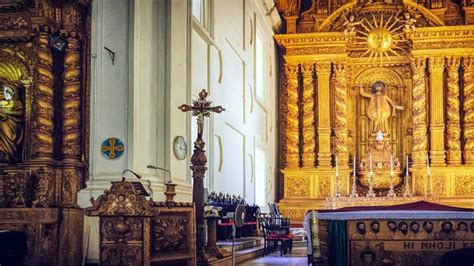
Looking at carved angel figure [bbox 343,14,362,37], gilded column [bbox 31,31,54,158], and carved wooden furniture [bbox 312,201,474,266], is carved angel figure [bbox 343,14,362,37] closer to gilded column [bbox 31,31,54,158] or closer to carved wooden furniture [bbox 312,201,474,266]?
gilded column [bbox 31,31,54,158]

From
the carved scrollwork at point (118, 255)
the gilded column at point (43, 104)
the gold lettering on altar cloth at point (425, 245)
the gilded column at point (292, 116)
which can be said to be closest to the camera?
the carved scrollwork at point (118, 255)

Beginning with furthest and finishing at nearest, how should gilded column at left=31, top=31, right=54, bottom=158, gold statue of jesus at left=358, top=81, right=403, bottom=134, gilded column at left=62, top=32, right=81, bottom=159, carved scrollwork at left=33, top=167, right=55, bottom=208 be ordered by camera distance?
gold statue of jesus at left=358, top=81, right=403, bottom=134, gilded column at left=62, top=32, right=81, bottom=159, gilded column at left=31, top=31, right=54, bottom=158, carved scrollwork at left=33, top=167, right=55, bottom=208

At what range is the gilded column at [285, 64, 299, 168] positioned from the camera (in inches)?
931

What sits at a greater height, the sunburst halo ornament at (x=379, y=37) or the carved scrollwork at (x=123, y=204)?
the sunburst halo ornament at (x=379, y=37)

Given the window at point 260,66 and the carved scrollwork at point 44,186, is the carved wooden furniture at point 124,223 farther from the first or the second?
the window at point 260,66

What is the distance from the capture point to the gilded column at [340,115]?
23172 mm

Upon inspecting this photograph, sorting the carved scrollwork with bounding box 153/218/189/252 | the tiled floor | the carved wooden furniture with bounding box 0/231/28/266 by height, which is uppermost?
the carved scrollwork with bounding box 153/218/189/252

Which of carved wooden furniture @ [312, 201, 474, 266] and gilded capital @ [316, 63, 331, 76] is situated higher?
gilded capital @ [316, 63, 331, 76]

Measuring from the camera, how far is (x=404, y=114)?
923 inches

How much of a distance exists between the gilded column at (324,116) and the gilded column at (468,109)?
13.1 feet

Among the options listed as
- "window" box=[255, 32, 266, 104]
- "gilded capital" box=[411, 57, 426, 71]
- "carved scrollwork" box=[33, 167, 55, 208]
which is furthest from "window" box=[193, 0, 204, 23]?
"gilded capital" box=[411, 57, 426, 71]

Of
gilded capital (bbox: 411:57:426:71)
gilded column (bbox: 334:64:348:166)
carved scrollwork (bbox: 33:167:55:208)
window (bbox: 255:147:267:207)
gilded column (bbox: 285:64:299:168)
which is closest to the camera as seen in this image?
carved scrollwork (bbox: 33:167:55:208)

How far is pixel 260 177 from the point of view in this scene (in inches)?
862

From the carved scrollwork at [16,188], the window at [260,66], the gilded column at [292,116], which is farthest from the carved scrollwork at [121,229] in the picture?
the gilded column at [292,116]
